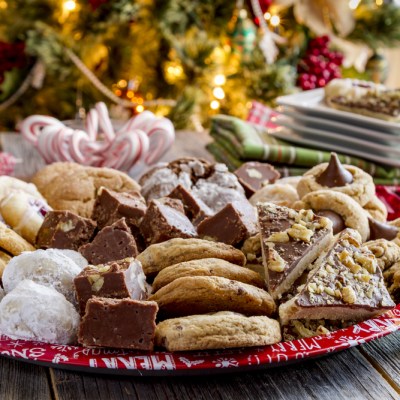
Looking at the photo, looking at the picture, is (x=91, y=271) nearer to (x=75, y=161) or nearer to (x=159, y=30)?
(x=75, y=161)

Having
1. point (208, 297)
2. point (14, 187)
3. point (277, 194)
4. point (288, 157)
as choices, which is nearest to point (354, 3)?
point (288, 157)

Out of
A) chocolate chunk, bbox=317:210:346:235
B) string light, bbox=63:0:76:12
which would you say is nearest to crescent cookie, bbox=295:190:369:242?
chocolate chunk, bbox=317:210:346:235

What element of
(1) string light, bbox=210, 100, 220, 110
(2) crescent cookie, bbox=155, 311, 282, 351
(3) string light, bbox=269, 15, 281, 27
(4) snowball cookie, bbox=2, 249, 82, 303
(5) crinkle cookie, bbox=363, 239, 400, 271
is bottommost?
(1) string light, bbox=210, 100, 220, 110

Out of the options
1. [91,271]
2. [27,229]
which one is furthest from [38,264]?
[27,229]

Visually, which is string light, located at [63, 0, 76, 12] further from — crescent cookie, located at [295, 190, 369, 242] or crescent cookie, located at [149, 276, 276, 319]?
crescent cookie, located at [149, 276, 276, 319]

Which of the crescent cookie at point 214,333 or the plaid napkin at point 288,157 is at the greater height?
the crescent cookie at point 214,333

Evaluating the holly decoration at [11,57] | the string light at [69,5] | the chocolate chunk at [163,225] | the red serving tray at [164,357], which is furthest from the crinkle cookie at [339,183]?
the holly decoration at [11,57]

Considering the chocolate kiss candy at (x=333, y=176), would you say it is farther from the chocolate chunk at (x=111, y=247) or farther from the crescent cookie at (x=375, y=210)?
the chocolate chunk at (x=111, y=247)
